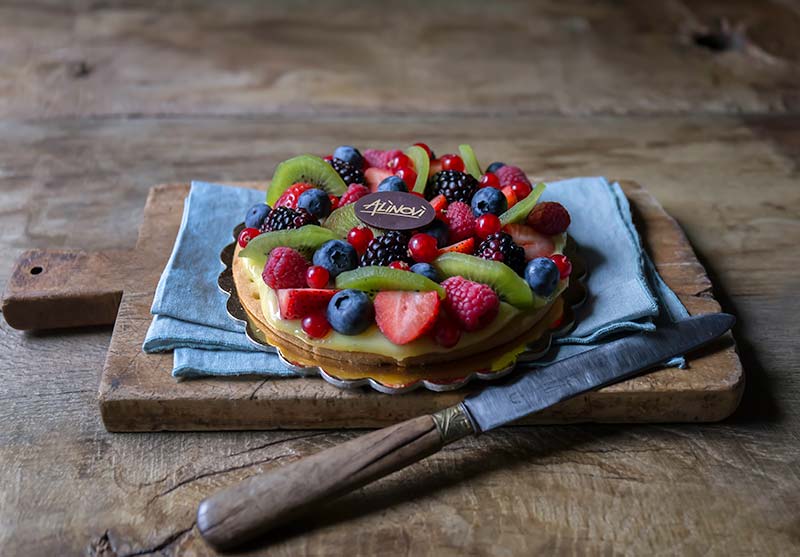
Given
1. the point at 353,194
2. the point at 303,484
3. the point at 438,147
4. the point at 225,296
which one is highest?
the point at 353,194

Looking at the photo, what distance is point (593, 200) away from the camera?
8.52 feet

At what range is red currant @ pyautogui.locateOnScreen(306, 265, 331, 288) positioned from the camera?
192 centimetres

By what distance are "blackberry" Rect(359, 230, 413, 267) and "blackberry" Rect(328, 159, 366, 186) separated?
0.37 metres

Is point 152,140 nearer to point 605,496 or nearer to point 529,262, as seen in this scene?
point 529,262

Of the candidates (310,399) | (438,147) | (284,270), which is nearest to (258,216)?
(284,270)

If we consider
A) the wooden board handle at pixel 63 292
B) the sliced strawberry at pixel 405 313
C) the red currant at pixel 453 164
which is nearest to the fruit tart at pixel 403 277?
the sliced strawberry at pixel 405 313

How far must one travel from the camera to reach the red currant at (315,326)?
189 centimetres

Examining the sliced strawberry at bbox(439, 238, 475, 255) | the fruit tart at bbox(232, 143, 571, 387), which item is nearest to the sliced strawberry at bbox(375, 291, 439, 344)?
the fruit tart at bbox(232, 143, 571, 387)

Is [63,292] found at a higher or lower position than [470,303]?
lower

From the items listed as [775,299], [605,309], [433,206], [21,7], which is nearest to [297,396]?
[433,206]

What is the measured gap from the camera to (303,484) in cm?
164

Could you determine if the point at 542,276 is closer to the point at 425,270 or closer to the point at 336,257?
the point at 425,270

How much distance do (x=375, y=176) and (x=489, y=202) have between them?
1.25 ft

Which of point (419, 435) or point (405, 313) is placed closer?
point (419, 435)
